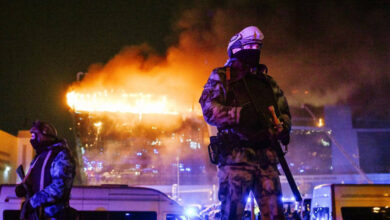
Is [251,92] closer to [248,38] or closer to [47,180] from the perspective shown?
[248,38]

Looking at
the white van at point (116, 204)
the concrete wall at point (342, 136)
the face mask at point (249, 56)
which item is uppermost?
the concrete wall at point (342, 136)

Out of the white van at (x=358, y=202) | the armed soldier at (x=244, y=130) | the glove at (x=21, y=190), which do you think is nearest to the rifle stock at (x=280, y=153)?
the armed soldier at (x=244, y=130)

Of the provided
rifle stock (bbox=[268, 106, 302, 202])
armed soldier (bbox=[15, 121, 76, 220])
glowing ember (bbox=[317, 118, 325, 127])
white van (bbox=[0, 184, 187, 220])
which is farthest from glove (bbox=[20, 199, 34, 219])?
glowing ember (bbox=[317, 118, 325, 127])

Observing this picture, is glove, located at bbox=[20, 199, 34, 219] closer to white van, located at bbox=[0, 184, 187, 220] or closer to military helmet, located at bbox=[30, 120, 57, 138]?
military helmet, located at bbox=[30, 120, 57, 138]

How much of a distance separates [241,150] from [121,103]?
42856mm

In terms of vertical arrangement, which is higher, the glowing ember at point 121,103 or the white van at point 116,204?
the glowing ember at point 121,103

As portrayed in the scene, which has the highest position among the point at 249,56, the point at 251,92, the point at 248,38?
the point at 248,38

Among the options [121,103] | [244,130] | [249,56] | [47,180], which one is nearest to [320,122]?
[121,103]

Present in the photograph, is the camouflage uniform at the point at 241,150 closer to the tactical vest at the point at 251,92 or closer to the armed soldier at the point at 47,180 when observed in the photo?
the tactical vest at the point at 251,92

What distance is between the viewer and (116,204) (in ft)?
23.9

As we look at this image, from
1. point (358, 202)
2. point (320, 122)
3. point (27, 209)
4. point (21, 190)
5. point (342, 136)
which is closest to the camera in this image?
point (27, 209)

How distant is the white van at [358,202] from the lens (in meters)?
8.38

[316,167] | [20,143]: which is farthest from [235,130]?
[316,167]

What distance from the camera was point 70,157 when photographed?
4.48m
